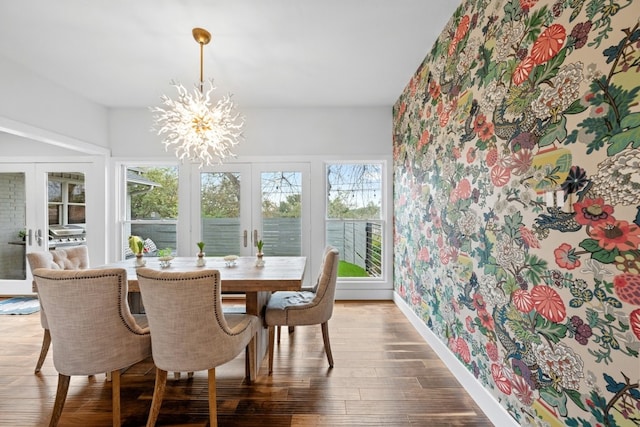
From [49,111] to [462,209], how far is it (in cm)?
444

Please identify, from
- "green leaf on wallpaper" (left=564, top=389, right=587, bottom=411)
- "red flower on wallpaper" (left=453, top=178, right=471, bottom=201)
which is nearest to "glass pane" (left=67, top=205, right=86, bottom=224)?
"red flower on wallpaper" (left=453, top=178, right=471, bottom=201)

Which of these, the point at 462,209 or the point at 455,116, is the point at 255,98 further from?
the point at 462,209

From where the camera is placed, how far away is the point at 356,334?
9.75 feet

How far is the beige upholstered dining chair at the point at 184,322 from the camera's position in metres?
1.50

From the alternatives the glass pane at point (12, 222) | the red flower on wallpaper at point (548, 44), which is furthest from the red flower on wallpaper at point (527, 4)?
the glass pane at point (12, 222)

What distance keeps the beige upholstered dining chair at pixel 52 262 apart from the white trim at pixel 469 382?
3.01 meters

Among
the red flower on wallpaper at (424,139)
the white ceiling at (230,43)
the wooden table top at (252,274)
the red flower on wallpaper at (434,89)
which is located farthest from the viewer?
the red flower on wallpaper at (424,139)

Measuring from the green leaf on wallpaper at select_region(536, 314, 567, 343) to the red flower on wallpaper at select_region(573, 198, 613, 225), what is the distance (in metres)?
0.46

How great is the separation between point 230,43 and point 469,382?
3285 millimetres

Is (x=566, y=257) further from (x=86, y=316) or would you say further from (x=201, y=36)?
(x=201, y=36)

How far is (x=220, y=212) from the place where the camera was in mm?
4215

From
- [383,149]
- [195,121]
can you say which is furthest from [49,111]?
[383,149]

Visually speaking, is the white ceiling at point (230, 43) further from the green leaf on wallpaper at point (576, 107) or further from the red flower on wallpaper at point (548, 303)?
the red flower on wallpaper at point (548, 303)

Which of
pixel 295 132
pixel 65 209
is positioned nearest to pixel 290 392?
pixel 295 132
